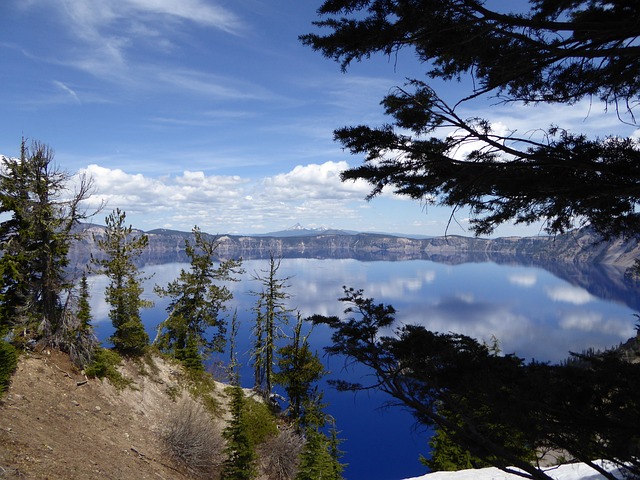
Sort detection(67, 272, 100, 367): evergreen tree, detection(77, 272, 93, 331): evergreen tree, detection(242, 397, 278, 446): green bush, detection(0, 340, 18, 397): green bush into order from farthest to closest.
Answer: detection(242, 397, 278, 446): green bush → detection(77, 272, 93, 331): evergreen tree → detection(67, 272, 100, 367): evergreen tree → detection(0, 340, 18, 397): green bush

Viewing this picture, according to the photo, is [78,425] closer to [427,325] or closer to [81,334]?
[81,334]

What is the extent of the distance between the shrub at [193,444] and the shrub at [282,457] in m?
3.14

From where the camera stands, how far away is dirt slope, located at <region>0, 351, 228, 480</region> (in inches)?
410

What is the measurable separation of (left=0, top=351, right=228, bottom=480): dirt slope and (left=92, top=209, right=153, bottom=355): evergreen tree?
1.59m

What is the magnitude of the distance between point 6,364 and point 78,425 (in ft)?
11.0

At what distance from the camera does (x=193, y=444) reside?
Answer: 16.9 m

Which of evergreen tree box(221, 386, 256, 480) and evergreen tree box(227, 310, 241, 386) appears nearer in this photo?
evergreen tree box(221, 386, 256, 480)

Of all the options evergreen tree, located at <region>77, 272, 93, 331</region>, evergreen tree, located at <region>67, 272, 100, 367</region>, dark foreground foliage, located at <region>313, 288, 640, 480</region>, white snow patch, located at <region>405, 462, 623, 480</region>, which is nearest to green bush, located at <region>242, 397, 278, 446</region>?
evergreen tree, located at <region>67, 272, 100, 367</region>

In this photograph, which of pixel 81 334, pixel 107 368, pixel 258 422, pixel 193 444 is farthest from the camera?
pixel 258 422

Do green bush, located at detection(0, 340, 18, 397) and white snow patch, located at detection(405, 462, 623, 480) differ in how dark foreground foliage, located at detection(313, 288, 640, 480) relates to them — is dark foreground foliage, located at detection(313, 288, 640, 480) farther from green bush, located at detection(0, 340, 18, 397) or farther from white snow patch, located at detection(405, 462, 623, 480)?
green bush, located at detection(0, 340, 18, 397)

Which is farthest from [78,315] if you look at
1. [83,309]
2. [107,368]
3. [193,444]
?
[193,444]

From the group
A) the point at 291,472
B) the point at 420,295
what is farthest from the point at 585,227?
the point at 420,295

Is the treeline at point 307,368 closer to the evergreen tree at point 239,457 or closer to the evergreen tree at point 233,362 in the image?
the evergreen tree at point 239,457

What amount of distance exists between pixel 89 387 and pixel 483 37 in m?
20.5
